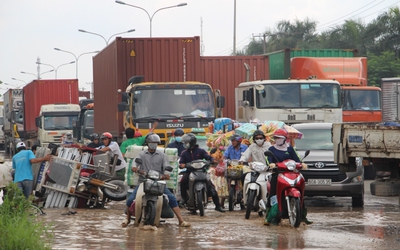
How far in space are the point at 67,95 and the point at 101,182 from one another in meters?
28.4

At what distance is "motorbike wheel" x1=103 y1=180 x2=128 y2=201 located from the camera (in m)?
16.2

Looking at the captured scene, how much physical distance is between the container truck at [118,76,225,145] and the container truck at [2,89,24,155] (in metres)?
27.5

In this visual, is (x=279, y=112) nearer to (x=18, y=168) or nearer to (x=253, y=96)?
(x=253, y=96)

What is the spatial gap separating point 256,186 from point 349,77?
1280cm

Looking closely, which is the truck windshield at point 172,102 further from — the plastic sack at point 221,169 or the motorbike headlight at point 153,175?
the motorbike headlight at point 153,175

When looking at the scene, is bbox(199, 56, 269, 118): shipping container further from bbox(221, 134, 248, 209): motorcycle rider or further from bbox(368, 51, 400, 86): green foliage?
bbox(368, 51, 400, 86): green foliage

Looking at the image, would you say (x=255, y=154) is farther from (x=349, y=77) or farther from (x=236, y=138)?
(x=349, y=77)

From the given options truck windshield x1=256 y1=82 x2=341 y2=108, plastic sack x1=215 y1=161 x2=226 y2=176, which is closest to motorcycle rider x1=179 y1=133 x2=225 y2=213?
plastic sack x1=215 y1=161 x2=226 y2=176

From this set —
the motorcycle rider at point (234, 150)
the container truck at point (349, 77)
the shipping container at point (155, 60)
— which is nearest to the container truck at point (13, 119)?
the shipping container at point (155, 60)

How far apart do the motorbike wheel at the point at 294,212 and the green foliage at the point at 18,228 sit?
12.0 ft

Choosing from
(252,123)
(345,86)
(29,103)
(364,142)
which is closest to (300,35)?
(29,103)

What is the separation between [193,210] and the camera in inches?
587

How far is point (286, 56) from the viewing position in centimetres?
2759

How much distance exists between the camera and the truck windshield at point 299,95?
74.8ft
